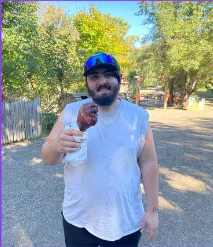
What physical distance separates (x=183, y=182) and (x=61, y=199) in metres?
2.38

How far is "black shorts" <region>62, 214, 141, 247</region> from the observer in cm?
151

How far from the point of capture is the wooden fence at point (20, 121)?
23.0 ft

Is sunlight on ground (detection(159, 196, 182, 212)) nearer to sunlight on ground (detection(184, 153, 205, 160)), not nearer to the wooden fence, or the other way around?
sunlight on ground (detection(184, 153, 205, 160))

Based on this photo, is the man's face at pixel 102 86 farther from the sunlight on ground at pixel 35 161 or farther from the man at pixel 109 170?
the sunlight on ground at pixel 35 161

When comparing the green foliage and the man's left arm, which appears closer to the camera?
the man's left arm

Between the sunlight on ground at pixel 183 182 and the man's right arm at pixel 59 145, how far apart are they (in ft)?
11.1

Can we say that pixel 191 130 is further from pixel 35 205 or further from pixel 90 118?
pixel 90 118

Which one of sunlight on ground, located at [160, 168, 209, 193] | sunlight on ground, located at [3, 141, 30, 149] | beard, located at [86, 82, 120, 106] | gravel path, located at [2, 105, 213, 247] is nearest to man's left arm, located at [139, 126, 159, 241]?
beard, located at [86, 82, 120, 106]

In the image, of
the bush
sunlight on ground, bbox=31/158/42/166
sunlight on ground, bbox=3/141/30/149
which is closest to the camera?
sunlight on ground, bbox=31/158/42/166

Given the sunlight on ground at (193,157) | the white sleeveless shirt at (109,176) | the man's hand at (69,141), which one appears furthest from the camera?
the sunlight on ground at (193,157)

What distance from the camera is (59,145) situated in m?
1.18

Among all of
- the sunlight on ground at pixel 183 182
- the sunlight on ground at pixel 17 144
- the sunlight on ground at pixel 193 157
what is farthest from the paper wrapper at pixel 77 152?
the sunlight on ground at pixel 17 144

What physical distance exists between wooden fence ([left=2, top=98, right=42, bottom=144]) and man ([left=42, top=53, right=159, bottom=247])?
20.2 feet

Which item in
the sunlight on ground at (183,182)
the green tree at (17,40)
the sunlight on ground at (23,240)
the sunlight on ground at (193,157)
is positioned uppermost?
the green tree at (17,40)
